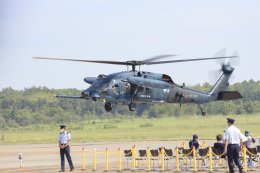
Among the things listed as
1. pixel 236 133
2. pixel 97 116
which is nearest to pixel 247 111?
pixel 97 116

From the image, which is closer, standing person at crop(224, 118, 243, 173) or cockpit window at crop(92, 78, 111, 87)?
standing person at crop(224, 118, 243, 173)

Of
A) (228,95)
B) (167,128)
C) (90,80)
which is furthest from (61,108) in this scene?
(90,80)

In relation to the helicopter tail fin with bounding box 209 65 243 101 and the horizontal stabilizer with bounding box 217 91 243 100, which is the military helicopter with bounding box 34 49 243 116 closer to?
the horizontal stabilizer with bounding box 217 91 243 100

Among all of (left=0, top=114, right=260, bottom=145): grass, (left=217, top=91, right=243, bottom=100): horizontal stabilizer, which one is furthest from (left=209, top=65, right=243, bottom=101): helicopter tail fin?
(left=0, top=114, right=260, bottom=145): grass

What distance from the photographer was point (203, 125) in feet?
155

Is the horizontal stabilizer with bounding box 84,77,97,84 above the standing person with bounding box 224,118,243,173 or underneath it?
above

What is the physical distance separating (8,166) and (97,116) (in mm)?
68170

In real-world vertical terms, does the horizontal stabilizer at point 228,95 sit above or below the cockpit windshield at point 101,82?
below

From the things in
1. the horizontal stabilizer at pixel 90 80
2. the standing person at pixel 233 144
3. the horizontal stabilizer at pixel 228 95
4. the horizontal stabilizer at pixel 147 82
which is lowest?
the standing person at pixel 233 144

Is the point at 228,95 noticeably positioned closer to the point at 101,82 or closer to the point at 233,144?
the point at 101,82

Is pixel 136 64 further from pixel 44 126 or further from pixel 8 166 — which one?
pixel 44 126

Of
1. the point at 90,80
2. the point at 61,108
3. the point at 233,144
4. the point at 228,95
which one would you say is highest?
the point at 61,108

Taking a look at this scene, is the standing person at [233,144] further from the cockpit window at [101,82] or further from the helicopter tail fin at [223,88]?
the helicopter tail fin at [223,88]

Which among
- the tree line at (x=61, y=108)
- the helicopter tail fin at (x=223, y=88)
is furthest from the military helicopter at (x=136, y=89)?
the tree line at (x=61, y=108)
